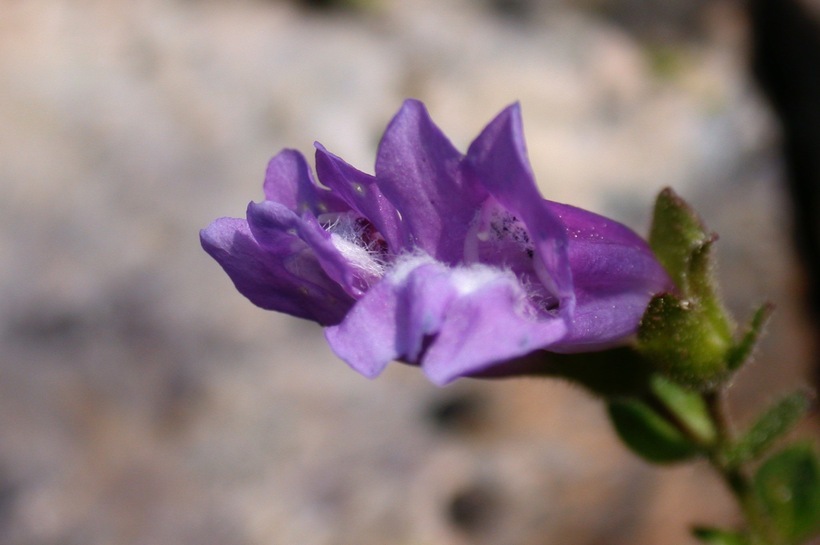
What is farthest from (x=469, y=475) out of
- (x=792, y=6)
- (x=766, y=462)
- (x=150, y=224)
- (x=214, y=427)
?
(x=792, y=6)

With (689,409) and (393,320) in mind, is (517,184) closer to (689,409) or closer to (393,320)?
(393,320)

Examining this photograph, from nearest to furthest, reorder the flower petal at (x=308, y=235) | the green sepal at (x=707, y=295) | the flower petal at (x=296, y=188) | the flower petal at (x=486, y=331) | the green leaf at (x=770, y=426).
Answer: the flower petal at (x=486, y=331) → the flower petal at (x=308, y=235) → the flower petal at (x=296, y=188) → the green sepal at (x=707, y=295) → the green leaf at (x=770, y=426)

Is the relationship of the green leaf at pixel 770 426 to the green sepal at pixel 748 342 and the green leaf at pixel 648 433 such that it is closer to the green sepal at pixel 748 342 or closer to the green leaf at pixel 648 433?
the green leaf at pixel 648 433

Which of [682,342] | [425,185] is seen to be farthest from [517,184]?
[682,342]

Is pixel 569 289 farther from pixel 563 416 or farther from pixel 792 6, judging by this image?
pixel 792 6

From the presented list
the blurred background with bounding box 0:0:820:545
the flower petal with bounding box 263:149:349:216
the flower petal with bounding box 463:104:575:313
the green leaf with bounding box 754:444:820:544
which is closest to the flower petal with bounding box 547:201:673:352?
the flower petal with bounding box 463:104:575:313

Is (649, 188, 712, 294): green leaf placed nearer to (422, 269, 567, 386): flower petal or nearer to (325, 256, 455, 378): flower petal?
(422, 269, 567, 386): flower petal

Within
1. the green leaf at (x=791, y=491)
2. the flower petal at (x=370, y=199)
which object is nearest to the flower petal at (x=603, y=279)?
the flower petal at (x=370, y=199)
